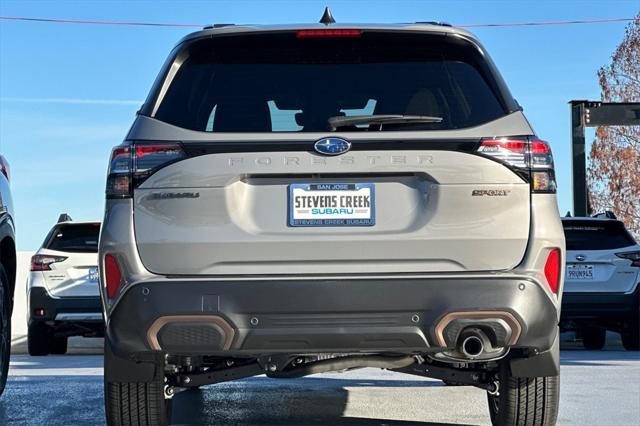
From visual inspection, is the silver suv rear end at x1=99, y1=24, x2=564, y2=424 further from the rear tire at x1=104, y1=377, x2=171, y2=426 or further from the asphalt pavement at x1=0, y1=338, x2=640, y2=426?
the asphalt pavement at x1=0, y1=338, x2=640, y2=426

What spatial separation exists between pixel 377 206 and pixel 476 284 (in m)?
0.51

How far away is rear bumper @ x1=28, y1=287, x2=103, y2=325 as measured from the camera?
12984 millimetres

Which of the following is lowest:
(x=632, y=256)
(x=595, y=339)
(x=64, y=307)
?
(x=595, y=339)

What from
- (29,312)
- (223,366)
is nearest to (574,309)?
(29,312)

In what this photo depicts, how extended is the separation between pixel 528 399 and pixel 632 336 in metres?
8.69

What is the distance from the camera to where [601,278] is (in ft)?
43.2

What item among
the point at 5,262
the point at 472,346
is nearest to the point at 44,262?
the point at 5,262

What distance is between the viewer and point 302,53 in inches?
189

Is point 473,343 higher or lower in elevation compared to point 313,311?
lower

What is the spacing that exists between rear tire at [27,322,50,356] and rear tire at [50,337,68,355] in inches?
9.0

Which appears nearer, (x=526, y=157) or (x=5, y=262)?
(x=526, y=157)

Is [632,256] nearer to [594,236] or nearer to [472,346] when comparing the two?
[594,236]

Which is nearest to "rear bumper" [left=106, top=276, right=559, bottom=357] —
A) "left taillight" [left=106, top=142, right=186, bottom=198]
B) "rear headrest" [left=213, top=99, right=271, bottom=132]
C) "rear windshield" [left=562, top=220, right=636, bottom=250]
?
"left taillight" [left=106, top=142, right=186, bottom=198]

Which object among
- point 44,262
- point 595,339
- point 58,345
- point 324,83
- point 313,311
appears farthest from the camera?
point 595,339
